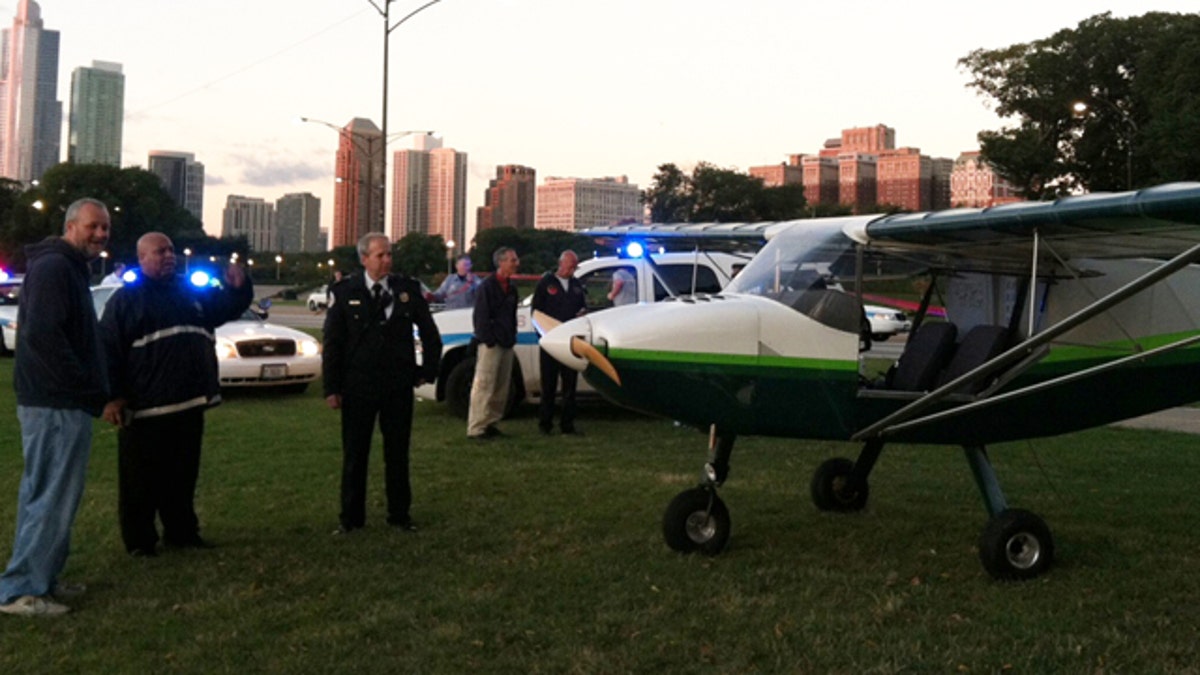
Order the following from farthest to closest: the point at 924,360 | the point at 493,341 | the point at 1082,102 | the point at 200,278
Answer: the point at 1082,102
the point at 493,341
the point at 200,278
the point at 924,360

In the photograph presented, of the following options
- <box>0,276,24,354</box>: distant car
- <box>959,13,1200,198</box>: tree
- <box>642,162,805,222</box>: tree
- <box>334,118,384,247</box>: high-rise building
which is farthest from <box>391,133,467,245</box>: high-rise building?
<box>0,276,24,354</box>: distant car

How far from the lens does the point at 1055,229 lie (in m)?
5.30

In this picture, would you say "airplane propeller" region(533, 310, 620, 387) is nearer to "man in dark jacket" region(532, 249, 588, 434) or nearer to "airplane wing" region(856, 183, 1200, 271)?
"airplane wing" region(856, 183, 1200, 271)

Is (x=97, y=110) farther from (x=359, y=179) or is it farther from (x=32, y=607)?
(x=32, y=607)

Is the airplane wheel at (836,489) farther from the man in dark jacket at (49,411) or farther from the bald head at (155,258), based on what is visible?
the man in dark jacket at (49,411)

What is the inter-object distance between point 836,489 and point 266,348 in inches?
340

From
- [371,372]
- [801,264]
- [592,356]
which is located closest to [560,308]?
[371,372]

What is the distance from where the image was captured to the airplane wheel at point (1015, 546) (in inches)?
206

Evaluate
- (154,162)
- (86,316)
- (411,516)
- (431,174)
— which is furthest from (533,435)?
(154,162)

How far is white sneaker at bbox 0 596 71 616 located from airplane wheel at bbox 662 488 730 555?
2892 mm

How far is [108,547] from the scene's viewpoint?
5746 millimetres

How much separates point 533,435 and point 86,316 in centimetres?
582

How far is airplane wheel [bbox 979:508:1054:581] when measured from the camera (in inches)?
206

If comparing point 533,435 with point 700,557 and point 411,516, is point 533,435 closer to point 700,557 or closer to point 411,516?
point 411,516
